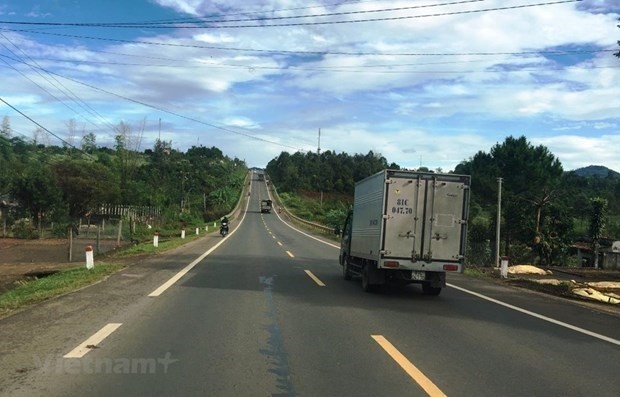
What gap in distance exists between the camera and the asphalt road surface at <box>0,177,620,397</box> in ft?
18.0

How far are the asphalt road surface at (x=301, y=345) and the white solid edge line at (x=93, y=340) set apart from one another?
0.02 metres

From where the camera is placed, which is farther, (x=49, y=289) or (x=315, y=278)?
(x=315, y=278)

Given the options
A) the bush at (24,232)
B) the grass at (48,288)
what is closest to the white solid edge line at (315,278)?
the grass at (48,288)

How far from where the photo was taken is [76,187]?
59.0m

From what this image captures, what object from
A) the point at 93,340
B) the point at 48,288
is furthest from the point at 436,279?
the point at 48,288

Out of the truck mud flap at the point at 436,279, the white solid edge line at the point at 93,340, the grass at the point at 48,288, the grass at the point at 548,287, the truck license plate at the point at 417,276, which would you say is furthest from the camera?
the grass at the point at 548,287

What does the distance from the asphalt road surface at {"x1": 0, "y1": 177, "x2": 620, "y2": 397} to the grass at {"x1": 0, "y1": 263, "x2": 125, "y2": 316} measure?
0.53m

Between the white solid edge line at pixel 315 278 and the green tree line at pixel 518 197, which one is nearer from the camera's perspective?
the white solid edge line at pixel 315 278

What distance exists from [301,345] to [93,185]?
58529 millimetres

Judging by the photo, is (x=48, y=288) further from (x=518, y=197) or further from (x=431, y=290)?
(x=518, y=197)

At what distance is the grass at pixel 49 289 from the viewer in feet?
33.9

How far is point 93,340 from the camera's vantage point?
7.15m

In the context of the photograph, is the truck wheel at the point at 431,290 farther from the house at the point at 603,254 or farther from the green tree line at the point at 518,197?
the house at the point at 603,254

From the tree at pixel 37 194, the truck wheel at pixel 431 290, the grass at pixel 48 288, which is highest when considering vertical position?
the tree at pixel 37 194
